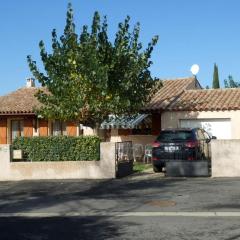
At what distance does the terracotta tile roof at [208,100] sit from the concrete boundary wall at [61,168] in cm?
803

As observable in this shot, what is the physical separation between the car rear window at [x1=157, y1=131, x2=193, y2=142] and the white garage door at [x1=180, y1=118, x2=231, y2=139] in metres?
6.49

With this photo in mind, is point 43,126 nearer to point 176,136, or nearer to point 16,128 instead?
point 16,128

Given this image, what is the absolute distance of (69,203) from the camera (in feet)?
42.8

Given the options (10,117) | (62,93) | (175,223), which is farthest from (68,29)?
(175,223)

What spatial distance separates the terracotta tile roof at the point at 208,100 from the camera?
2531 centimetres

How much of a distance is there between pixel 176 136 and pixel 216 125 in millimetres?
6727

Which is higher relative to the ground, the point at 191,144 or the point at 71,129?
the point at 71,129

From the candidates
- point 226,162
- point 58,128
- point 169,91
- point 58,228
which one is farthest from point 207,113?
point 58,228

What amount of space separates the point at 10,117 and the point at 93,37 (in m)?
10.6

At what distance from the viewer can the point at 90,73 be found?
20.7 meters

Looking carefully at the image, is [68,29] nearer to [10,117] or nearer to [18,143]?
[18,143]

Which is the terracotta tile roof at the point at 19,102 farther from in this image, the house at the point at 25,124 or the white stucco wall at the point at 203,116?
the white stucco wall at the point at 203,116

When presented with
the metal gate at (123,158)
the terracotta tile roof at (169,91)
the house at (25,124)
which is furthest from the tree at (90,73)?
the house at (25,124)

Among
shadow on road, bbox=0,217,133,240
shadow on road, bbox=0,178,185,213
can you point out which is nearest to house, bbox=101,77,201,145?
shadow on road, bbox=0,178,185,213
